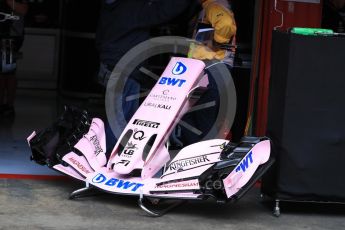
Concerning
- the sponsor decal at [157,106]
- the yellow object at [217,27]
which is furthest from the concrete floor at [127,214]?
the yellow object at [217,27]

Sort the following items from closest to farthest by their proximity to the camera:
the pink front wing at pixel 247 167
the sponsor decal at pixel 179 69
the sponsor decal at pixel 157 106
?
the pink front wing at pixel 247 167 < the sponsor decal at pixel 157 106 < the sponsor decal at pixel 179 69

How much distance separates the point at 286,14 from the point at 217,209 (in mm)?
2068

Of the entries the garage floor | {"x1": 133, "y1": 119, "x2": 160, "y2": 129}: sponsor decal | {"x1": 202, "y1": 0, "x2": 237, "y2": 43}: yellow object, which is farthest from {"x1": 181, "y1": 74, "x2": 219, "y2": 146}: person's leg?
{"x1": 133, "y1": 119, "x2": 160, "y2": 129}: sponsor decal

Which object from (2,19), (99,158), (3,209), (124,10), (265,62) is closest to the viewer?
(3,209)

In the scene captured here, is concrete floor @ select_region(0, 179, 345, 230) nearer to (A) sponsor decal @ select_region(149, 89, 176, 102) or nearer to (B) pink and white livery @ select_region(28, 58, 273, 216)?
(B) pink and white livery @ select_region(28, 58, 273, 216)

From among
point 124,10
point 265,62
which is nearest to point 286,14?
point 265,62

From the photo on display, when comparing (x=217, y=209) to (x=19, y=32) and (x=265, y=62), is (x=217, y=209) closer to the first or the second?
(x=265, y=62)

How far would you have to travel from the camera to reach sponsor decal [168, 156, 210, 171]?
5891mm

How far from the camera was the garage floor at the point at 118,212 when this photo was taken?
5680mm

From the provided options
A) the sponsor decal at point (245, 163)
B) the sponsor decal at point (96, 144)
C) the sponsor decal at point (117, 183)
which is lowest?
the sponsor decal at point (117, 183)

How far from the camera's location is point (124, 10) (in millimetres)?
6816

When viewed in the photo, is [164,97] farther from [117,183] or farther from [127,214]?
[127,214]

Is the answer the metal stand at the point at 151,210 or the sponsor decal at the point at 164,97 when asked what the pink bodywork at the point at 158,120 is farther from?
the metal stand at the point at 151,210

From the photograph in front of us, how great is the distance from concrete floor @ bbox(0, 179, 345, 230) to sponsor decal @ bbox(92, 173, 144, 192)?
0.63 feet
